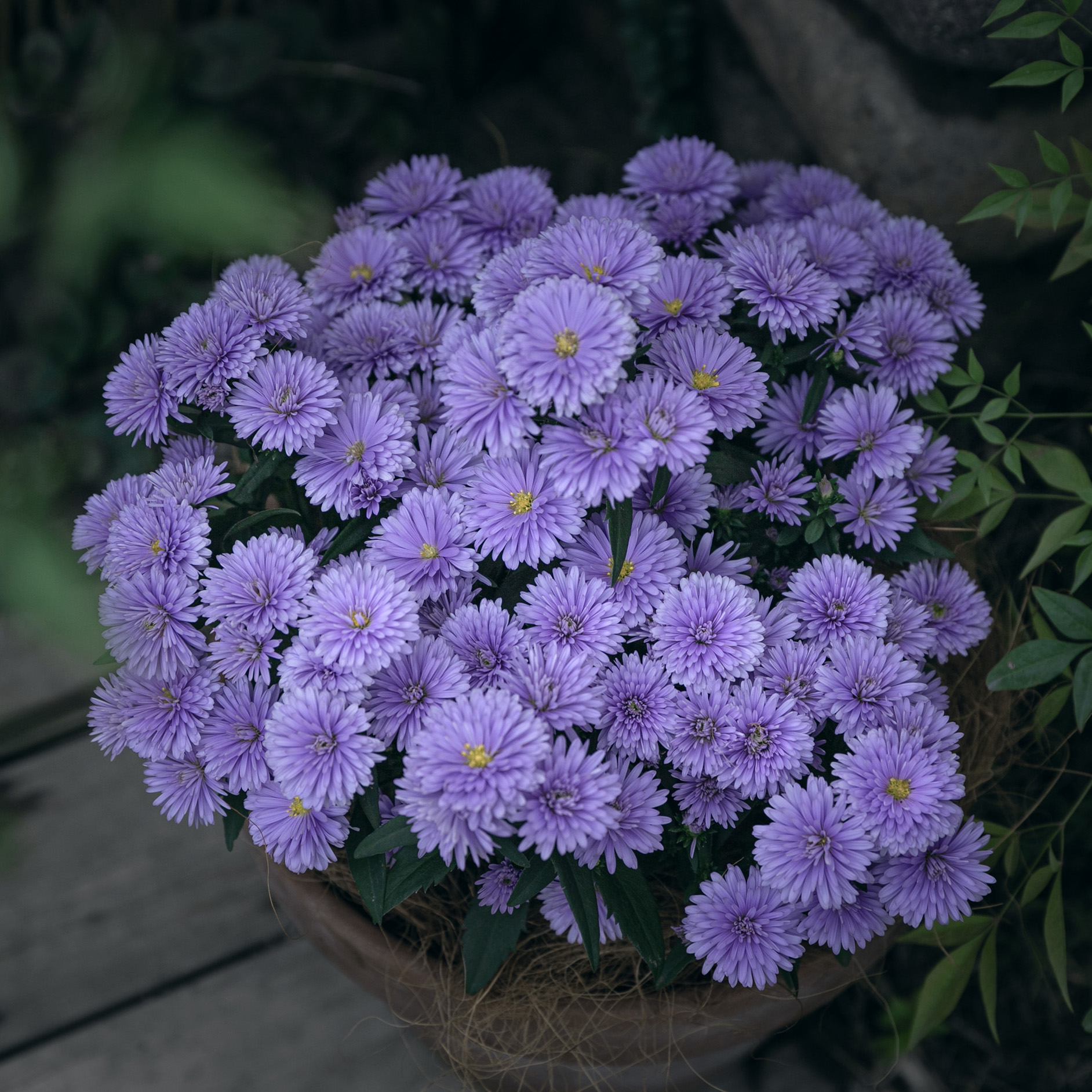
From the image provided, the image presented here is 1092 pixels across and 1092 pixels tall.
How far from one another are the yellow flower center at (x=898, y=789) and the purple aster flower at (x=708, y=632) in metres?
0.12

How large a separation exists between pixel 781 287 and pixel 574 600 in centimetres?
27

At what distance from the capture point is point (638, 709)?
0.68 m

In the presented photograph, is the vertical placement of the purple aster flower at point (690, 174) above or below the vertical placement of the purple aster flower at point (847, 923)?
above

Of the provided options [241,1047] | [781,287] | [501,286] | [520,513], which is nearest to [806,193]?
[781,287]

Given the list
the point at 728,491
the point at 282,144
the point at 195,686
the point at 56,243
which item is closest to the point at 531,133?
the point at 282,144

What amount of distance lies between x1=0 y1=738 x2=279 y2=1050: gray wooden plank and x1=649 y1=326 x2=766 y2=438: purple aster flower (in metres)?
0.85

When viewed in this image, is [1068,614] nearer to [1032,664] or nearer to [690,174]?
[1032,664]

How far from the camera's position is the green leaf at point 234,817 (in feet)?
2.37

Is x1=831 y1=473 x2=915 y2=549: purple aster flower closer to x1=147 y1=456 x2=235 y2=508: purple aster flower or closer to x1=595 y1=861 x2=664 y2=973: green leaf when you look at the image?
x1=595 y1=861 x2=664 y2=973: green leaf

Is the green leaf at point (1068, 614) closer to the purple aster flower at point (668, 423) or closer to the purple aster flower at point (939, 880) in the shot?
the purple aster flower at point (939, 880)

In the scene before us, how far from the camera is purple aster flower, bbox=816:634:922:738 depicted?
0.69 meters

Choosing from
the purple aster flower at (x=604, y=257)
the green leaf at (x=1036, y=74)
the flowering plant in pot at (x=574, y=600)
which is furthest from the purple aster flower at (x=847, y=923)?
the green leaf at (x=1036, y=74)

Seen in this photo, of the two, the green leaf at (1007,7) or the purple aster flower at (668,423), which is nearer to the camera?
the purple aster flower at (668,423)

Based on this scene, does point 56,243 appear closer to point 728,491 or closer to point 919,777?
point 728,491
